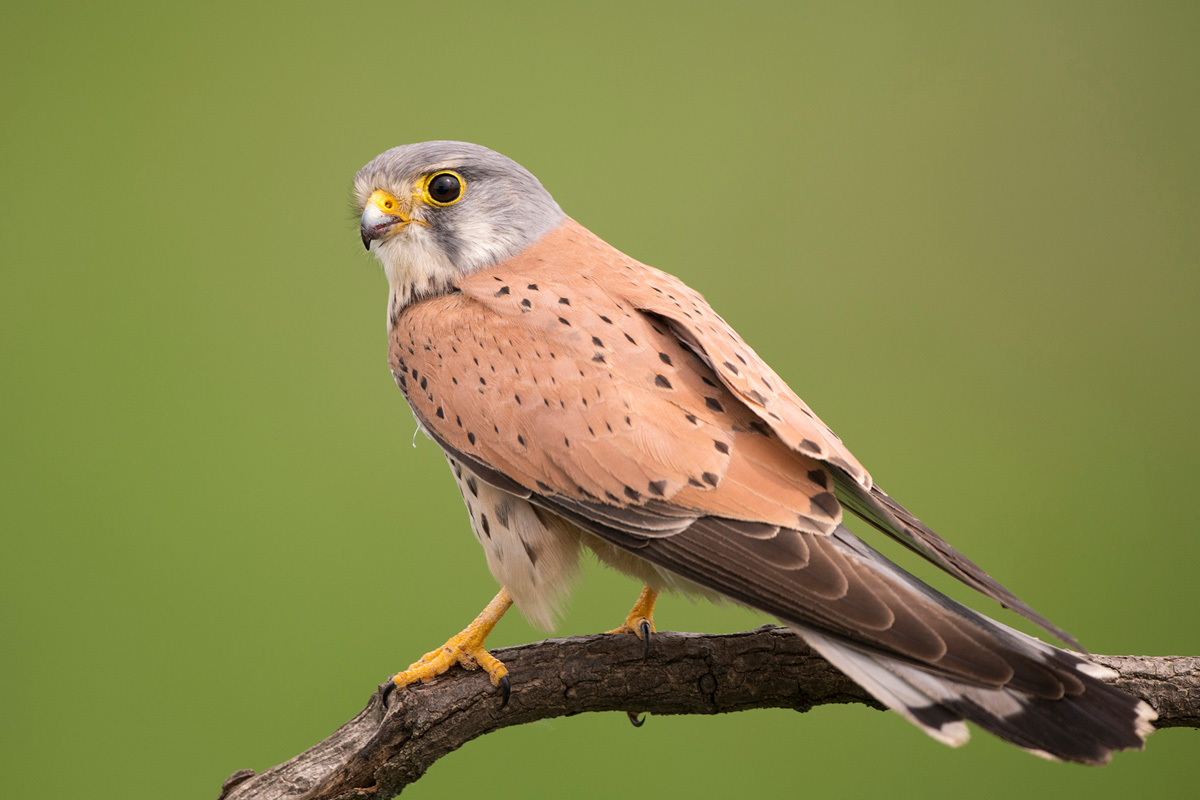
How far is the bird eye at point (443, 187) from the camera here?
2471mm

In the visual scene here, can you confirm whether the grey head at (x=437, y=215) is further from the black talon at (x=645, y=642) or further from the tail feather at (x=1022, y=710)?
the tail feather at (x=1022, y=710)

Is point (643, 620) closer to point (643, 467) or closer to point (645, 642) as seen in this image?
point (645, 642)

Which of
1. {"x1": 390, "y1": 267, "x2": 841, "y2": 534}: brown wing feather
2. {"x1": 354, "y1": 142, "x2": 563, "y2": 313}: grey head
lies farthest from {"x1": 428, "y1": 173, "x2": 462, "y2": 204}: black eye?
{"x1": 390, "y1": 267, "x2": 841, "y2": 534}: brown wing feather

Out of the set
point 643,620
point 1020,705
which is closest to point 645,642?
point 643,620

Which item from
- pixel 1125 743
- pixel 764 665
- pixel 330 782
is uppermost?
pixel 330 782

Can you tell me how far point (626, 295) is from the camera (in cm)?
224

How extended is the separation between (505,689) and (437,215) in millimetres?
1160

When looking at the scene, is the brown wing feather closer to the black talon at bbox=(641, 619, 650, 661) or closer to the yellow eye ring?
the yellow eye ring

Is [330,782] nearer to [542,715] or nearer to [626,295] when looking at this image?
[542,715]

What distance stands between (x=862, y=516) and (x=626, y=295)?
2.34 ft

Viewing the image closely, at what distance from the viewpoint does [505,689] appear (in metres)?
2.23

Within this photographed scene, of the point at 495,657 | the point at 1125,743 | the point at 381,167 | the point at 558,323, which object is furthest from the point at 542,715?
the point at 381,167

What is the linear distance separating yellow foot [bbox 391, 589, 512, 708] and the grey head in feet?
2.63

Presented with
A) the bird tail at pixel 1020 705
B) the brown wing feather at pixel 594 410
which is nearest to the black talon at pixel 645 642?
the brown wing feather at pixel 594 410
